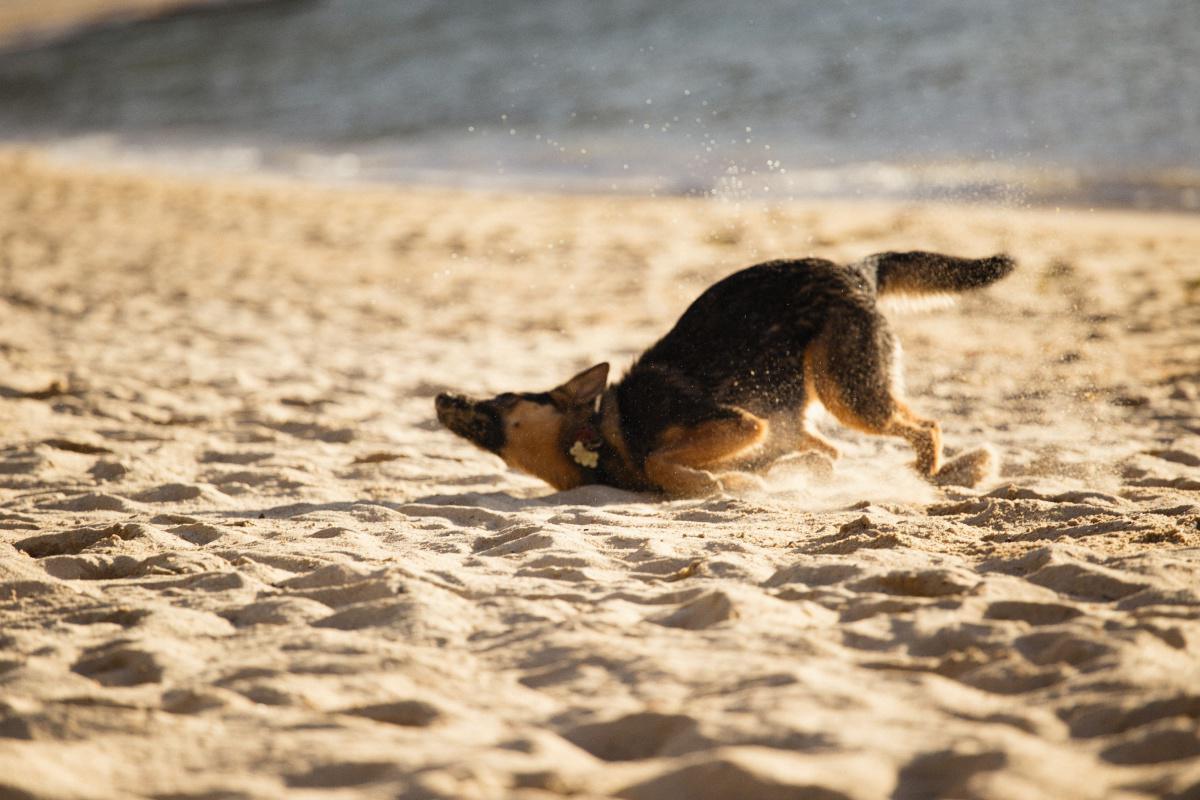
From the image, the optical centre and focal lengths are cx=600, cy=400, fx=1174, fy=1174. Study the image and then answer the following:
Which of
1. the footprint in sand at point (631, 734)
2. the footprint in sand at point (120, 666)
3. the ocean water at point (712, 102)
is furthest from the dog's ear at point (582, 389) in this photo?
the ocean water at point (712, 102)

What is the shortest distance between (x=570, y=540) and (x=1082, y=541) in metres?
1.89

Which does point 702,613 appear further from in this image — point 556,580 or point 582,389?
point 582,389

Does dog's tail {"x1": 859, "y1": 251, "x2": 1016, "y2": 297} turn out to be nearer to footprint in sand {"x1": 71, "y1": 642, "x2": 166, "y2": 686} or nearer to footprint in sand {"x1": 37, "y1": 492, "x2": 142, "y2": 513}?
footprint in sand {"x1": 37, "y1": 492, "x2": 142, "y2": 513}

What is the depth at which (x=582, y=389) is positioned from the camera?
5660 mm

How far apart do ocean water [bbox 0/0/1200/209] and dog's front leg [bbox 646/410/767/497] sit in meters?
9.56

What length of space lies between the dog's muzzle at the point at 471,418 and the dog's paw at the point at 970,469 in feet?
6.92

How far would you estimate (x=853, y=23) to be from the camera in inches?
1005

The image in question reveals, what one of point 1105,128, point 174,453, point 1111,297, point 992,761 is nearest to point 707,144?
point 1105,128

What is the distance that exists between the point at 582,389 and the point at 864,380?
1348 mm

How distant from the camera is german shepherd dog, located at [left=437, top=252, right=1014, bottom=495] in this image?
5562 millimetres

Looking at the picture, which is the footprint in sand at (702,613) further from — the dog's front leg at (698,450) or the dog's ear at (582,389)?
the dog's ear at (582,389)

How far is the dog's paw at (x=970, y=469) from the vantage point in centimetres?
545

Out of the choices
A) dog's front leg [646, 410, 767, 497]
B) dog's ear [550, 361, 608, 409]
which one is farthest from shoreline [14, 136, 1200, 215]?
dog's ear [550, 361, 608, 409]

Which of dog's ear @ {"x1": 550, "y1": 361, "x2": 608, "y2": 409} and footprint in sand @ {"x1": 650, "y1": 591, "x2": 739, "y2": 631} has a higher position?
dog's ear @ {"x1": 550, "y1": 361, "x2": 608, "y2": 409}
